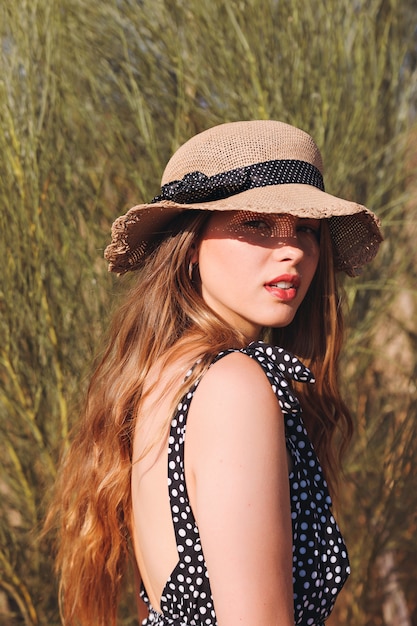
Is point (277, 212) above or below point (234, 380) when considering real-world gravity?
above

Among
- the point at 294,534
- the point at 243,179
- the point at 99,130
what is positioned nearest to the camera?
the point at 294,534

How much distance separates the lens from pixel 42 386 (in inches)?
97.8

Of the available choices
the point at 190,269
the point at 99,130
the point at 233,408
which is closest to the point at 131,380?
the point at 190,269

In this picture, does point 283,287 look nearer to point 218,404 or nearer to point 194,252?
point 194,252

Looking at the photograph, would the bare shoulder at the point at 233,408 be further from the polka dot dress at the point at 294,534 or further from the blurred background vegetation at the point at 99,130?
the blurred background vegetation at the point at 99,130

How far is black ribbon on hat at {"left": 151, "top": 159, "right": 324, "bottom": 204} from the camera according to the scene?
153 cm

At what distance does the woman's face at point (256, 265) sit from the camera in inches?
60.3

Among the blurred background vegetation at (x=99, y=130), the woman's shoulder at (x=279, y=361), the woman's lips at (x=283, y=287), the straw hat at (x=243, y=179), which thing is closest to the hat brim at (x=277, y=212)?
the straw hat at (x=243, y=179)

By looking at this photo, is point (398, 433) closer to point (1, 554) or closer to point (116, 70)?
point (1, 554)

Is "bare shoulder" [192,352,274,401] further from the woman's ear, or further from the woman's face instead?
the woman's ear

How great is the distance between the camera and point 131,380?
1533mm

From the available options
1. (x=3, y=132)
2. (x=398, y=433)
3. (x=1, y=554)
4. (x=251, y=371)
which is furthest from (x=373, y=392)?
(x=251, y=371)

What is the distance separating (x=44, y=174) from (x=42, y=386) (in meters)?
0.64

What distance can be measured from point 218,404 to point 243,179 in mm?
489
